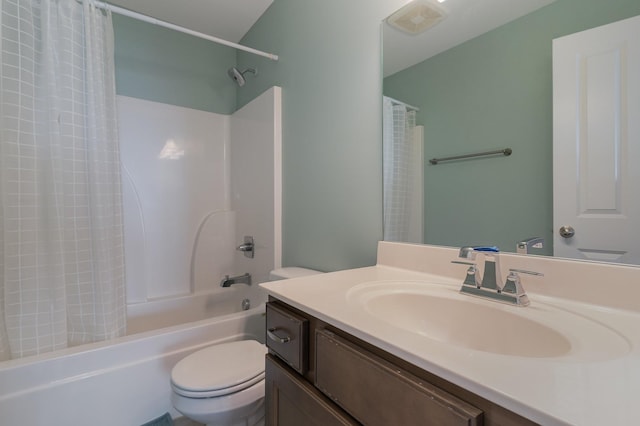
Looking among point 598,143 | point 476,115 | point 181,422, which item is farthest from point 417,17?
point 181,422

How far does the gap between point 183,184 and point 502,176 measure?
2.18 meters

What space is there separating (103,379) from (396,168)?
1.49m

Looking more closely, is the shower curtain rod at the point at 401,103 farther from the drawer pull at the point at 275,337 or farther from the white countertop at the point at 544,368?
the drawer pull at the point at 275,337

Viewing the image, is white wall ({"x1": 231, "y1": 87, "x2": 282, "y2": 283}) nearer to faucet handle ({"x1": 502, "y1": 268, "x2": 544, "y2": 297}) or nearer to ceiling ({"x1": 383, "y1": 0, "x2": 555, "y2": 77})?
ceiling ({"x1": 383, "y1": 0, "x2": 555, "y2": 77})

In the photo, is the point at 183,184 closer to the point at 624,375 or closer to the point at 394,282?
the point at 394,282

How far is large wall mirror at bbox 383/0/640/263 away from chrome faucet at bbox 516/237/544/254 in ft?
0.04

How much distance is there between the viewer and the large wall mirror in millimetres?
841

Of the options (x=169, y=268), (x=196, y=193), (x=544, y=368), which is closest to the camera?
(x=544, y=368)

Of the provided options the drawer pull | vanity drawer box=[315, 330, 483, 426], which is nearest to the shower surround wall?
the drawer pull

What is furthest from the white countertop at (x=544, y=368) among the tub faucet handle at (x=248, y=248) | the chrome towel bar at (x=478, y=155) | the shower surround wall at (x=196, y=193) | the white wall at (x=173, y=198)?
the white wall at (x=173, y=198)

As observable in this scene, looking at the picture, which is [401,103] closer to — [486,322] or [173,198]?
[486,322]

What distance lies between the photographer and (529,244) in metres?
0.83

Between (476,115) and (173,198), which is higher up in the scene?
(476,115)

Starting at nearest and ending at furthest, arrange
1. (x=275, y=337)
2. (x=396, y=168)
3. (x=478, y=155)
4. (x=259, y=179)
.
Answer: (x=275, y=337) → (x=478, y=155) → (x=396, y=168) → (x=259, y=179)
